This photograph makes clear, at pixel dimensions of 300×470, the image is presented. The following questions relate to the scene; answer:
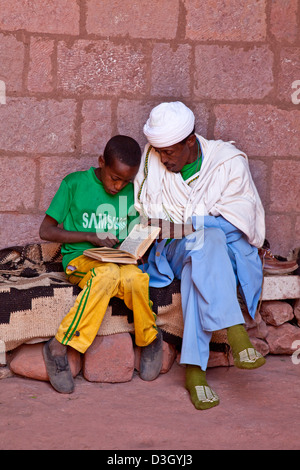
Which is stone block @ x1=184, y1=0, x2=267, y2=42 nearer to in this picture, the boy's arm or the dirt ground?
the boy's arm

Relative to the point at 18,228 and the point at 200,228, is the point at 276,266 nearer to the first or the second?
the point at 200,228

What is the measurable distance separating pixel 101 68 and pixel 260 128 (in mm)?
1435

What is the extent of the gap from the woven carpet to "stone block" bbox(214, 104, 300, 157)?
1572 mm

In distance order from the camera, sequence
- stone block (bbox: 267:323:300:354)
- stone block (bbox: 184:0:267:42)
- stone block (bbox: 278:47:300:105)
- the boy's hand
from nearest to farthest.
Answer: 1. the boy's hand
2. stone block (bbox: 267:323:300:354)
3. stone block (bbox: 184:0:267:42)
4. stone block (bbox: 278:47:300:105)

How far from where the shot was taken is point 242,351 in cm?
338

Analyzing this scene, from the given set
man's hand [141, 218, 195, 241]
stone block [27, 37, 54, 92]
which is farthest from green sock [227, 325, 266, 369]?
stone block [27, 37, 54, 92]

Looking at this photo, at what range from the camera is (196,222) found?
13.2 ft

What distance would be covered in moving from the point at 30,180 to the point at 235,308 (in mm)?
2222

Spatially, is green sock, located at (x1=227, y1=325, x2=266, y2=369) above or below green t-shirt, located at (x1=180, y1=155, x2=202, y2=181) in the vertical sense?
below

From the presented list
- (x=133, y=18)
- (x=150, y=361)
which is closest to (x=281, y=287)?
(x=150, y=361)

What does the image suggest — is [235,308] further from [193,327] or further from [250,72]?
[250,72]

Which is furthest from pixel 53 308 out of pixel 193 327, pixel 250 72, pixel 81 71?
pixel 250 72

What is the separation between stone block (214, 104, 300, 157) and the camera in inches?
195

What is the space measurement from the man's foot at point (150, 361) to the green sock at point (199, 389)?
24cm
